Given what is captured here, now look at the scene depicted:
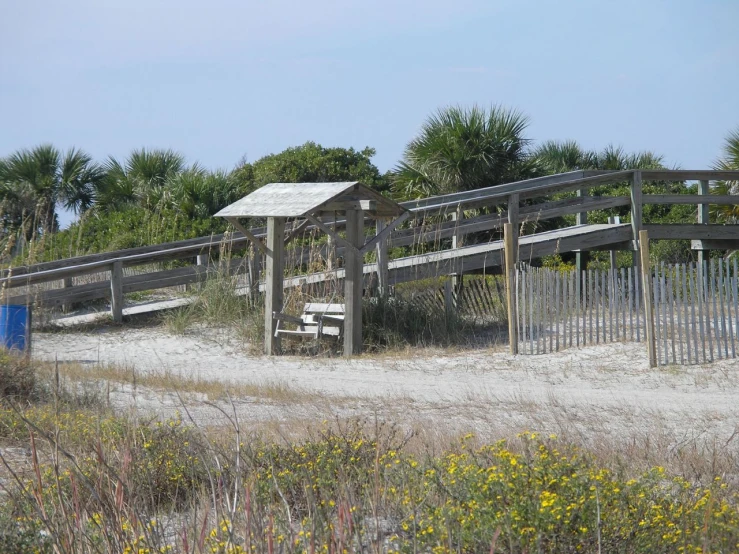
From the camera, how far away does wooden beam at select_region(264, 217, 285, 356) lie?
44.0ft

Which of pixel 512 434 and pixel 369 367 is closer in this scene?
→ pixel 512 434

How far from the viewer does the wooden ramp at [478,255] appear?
588 inches

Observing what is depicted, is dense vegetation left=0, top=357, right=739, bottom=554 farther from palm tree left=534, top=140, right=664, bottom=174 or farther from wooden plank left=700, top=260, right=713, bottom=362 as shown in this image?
palm tree left=534, top=140, right=664, bottom=174

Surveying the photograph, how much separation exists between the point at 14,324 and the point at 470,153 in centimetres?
1253

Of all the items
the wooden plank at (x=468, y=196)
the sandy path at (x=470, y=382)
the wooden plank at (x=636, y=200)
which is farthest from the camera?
the wooden plank at (x=636, y=200)

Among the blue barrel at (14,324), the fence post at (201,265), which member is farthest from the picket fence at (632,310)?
the blue barrel at (14,324)

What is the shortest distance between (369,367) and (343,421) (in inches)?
173

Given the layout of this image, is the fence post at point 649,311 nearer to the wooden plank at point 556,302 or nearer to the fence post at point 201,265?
the wooden plank at point 556,302

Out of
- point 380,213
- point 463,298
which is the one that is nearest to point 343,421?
point 380,213

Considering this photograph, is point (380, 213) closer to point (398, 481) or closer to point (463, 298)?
point (463, 298)

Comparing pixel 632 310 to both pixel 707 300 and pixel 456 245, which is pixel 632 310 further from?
pixel 456 245

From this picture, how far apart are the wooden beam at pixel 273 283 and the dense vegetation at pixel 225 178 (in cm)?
570

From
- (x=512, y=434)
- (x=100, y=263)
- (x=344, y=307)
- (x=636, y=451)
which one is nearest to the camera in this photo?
(x=636, y=451)

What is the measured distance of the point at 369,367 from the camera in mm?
12031
